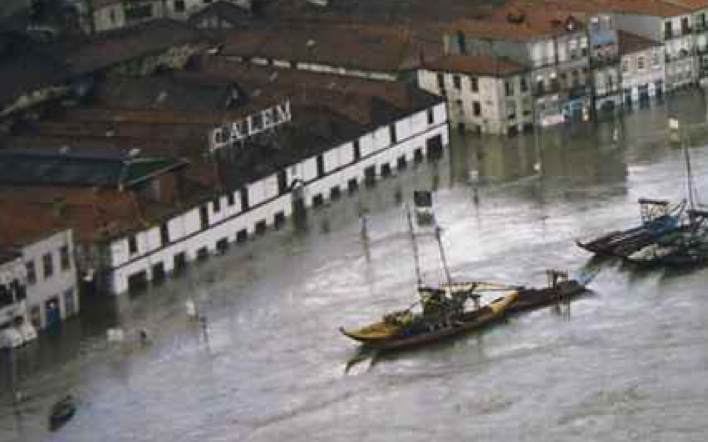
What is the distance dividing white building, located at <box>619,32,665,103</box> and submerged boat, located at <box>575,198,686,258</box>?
44.6ft

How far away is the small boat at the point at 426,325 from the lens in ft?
138

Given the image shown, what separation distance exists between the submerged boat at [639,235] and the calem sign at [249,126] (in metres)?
9.94

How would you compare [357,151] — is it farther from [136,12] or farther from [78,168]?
[136,12]

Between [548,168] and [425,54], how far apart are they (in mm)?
7892

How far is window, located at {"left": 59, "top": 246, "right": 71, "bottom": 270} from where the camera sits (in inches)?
1797

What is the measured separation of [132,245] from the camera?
4759cm

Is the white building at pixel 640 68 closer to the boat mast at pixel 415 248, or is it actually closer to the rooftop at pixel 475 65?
the rooftop at pixel 475 65

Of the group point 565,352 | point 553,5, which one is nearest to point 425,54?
point 553,5

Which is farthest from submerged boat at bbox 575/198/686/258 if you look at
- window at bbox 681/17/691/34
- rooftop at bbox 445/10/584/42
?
window at bbox 681/17/691/34

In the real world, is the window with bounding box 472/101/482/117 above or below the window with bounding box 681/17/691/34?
below

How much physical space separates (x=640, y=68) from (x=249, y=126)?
13.1 meters

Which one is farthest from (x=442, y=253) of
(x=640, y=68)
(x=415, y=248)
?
(x=640, y=68)

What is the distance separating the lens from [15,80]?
195 ft

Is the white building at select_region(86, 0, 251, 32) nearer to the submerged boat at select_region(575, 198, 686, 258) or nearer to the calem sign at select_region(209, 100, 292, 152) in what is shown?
the calem sign at select_region(209, 100, 292, 152)
